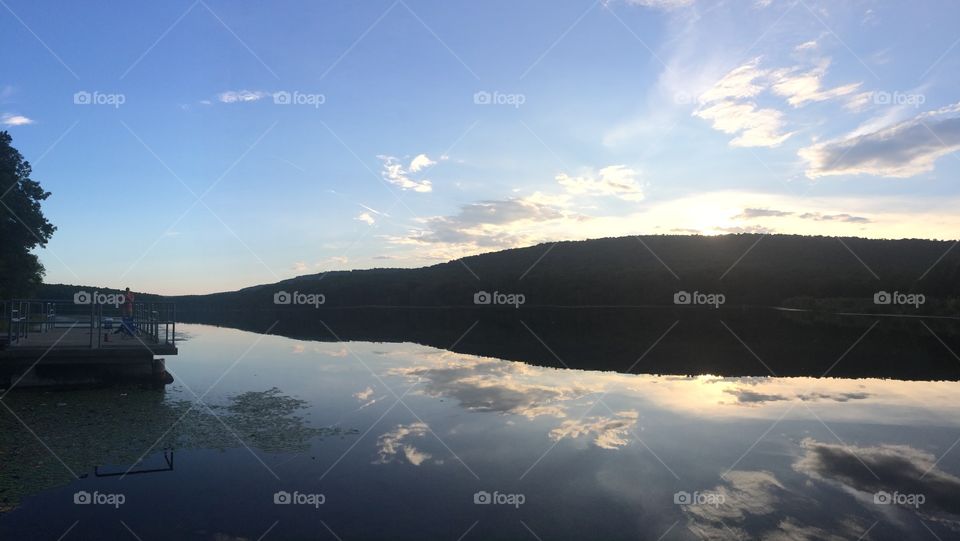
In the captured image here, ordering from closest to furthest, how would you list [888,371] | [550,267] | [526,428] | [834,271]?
[526,428]
[888,371]
[834,271]
[550,267]

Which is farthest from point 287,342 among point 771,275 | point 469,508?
point 771,275

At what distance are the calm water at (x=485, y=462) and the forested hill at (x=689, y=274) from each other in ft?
273

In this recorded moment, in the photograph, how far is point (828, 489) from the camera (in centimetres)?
1095

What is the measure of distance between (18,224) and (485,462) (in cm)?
5237

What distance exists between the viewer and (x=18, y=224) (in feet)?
153

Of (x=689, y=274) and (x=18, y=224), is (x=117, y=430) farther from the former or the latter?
(x=689, y=274)

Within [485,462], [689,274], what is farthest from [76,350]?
[689,274]

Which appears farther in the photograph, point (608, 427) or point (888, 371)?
point (888, 371)

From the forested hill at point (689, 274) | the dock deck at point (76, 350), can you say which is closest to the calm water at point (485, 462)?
the dock deck at point (76, 350)

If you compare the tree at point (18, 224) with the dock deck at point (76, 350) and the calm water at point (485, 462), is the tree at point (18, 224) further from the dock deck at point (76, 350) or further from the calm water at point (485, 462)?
the calm water at point (485, 462)

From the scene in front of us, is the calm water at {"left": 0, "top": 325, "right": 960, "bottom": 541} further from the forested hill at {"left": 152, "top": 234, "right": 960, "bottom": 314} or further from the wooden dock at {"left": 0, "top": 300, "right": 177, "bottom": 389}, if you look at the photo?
the forested hill at {"left": 152, "top": 234, "right": 960, "bottom": 314}

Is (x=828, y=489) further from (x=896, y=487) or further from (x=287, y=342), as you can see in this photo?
(x=287, y=342)

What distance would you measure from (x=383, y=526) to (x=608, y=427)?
8.91m

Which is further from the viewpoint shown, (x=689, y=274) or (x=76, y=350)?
(x=689, y=274)
